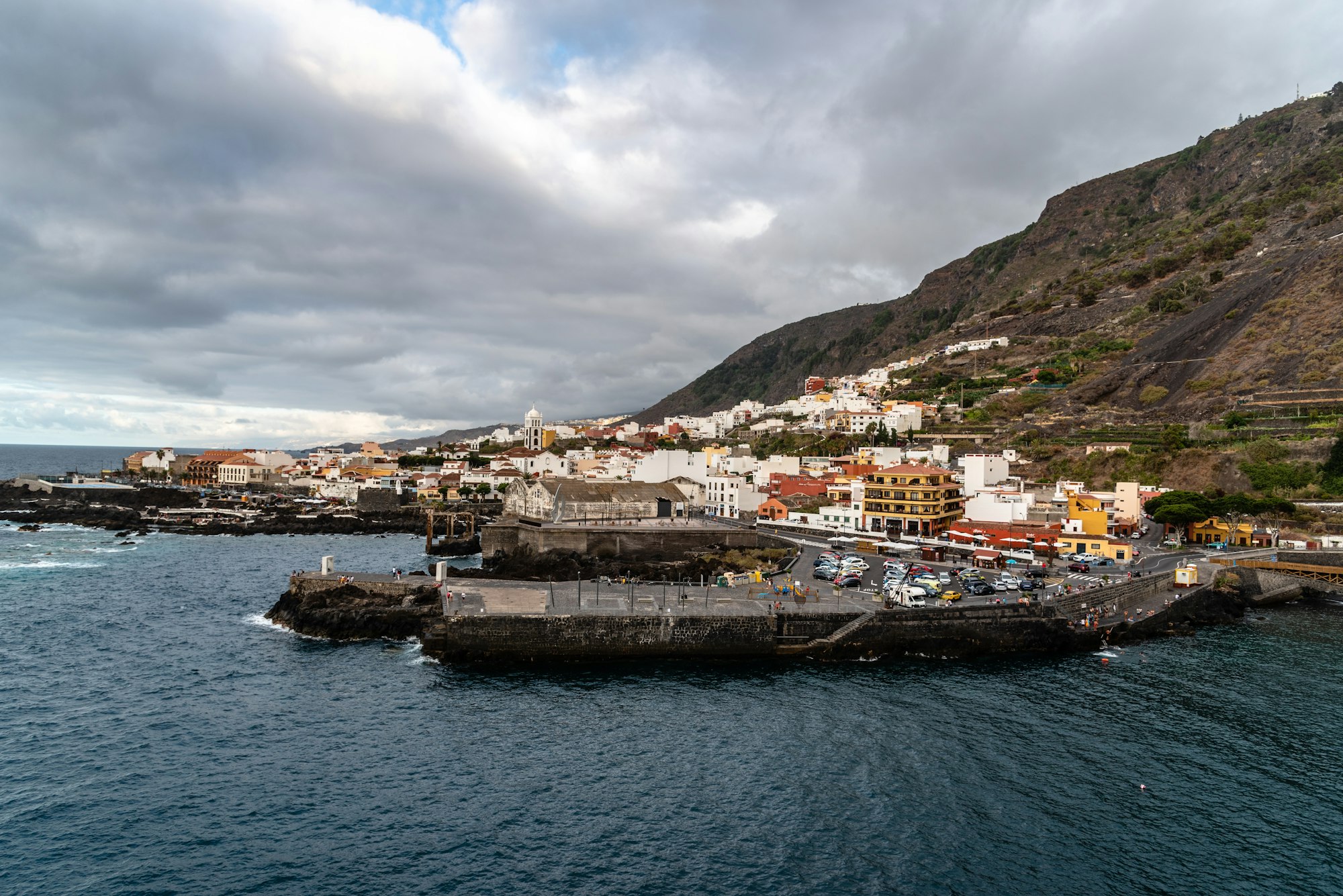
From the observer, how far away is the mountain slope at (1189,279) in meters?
82.1

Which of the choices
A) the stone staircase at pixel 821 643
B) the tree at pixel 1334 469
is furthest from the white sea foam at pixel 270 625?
the tree at pixel 1334 469

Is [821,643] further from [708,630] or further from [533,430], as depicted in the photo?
[533,430]

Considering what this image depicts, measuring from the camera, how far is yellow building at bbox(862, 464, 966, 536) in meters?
54.6

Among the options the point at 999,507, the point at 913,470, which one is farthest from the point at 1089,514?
the point at 913,470

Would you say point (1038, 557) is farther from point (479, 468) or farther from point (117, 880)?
point (479, 468)

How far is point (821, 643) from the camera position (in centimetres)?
3131

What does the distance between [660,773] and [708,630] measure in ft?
34.8

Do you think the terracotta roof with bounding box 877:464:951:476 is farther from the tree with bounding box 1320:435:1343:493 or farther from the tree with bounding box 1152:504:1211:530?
the tree with bounding box 1320:435:1343:493

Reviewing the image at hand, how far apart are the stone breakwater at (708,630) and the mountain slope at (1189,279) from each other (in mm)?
62604

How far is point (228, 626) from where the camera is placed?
36125 millimetres

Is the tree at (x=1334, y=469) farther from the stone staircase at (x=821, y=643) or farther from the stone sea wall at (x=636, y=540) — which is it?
the stone staircase at (x=821, y=643)

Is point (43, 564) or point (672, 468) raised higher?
point (672, 468)

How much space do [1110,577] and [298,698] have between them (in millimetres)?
40623

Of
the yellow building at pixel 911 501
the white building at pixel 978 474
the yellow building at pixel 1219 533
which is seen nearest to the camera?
the yellow building at pixel 1219 533
